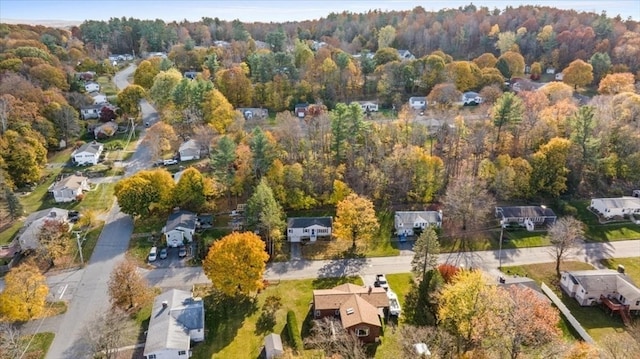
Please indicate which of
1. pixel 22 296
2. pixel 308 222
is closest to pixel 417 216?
pixel 308 222

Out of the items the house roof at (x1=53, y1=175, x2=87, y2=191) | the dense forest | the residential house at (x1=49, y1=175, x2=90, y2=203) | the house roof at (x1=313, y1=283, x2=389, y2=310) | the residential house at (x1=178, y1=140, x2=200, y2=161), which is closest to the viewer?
the house roof at (x1=313, y1=283, x2=389, y2=310)

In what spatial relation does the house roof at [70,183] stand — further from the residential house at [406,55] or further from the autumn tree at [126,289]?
the residential house at [406,55]

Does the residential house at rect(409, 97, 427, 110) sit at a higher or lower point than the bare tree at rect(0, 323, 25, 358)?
higher

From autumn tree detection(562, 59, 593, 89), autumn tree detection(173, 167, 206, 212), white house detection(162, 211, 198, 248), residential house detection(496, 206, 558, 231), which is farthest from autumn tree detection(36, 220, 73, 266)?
autumn tree detection(562, 59, 593, 89)

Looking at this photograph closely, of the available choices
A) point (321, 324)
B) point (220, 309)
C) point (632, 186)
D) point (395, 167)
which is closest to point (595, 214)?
point (632, 186)

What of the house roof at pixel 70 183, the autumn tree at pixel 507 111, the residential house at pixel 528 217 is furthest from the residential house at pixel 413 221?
the house roof at pixel 70 183

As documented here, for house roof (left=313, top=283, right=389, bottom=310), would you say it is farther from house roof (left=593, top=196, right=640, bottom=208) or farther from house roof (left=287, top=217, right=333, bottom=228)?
house roof (left=593, top=196, right=640, bottom=208)

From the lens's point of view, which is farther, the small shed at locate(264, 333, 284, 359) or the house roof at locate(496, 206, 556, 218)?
the house roof at locate(496, 206, 556, 218)
